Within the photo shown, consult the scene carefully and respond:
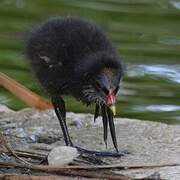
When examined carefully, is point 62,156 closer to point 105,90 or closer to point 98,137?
point 105,90

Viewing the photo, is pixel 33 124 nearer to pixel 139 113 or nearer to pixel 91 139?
pixel 91 139

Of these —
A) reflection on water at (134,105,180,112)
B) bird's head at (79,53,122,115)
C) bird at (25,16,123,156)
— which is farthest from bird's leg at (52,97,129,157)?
reflection on water at (134,105,180,112)

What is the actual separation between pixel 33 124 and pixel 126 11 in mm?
6223

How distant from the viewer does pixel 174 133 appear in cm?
550

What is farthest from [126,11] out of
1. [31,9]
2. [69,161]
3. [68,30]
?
[69,161]

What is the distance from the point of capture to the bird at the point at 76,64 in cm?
460

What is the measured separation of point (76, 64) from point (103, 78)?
0.38 meters

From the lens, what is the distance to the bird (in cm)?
460

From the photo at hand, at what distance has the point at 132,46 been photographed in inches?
364

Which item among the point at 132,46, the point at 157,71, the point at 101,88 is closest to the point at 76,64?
the point at 101,88

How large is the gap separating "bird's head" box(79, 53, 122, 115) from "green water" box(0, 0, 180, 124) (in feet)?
2.35

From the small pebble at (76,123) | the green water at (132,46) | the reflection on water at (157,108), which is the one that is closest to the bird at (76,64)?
the green water at (132,46)

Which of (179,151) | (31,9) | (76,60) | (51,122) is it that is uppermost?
(76,60)

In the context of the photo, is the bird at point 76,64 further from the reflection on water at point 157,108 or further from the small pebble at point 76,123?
the reflection on water at point 157,108
